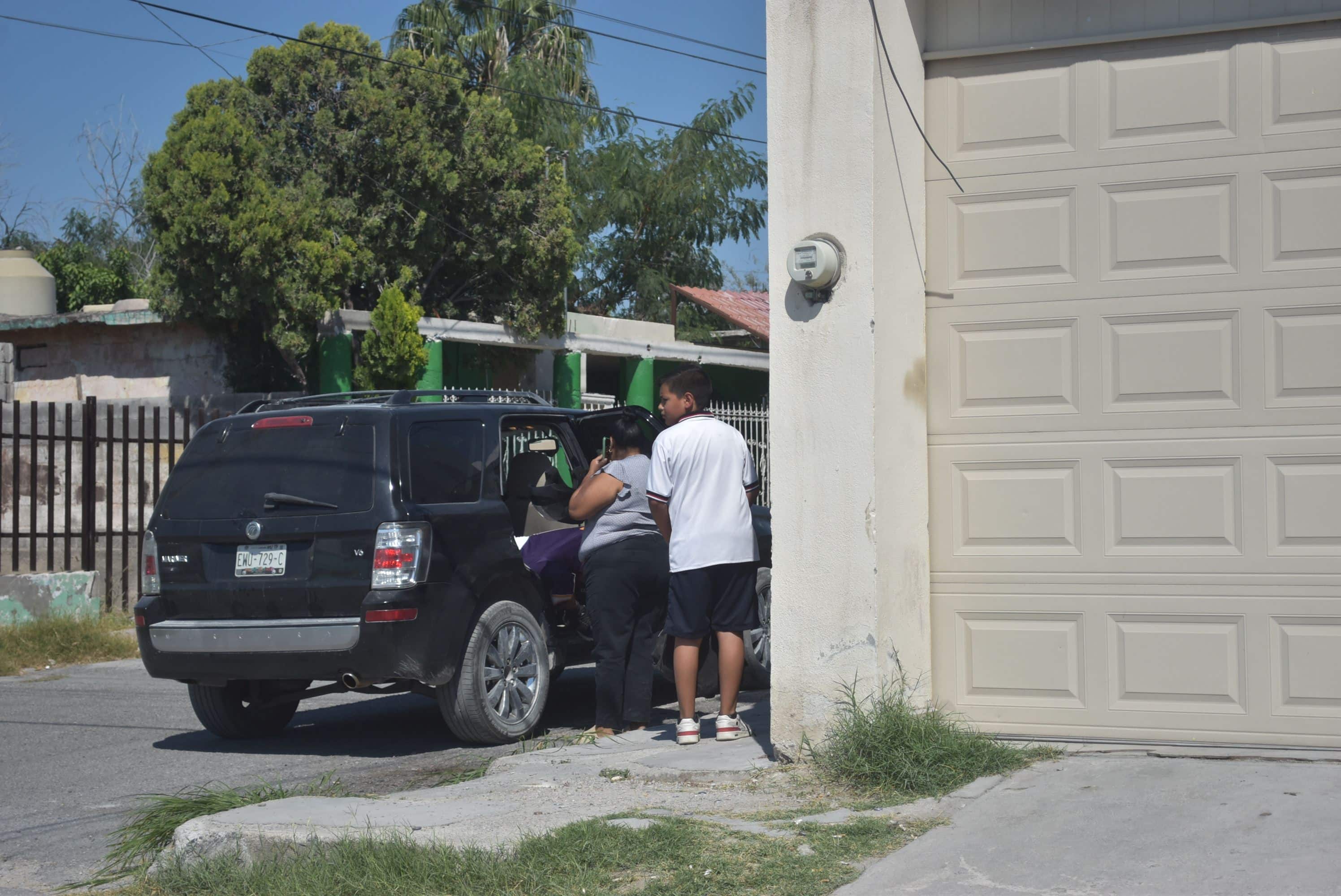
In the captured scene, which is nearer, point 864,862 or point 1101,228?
point 864,862

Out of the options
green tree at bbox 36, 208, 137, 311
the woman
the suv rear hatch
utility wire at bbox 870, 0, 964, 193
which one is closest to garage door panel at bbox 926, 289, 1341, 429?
utility wire at bbox 870, 0, 964, 193

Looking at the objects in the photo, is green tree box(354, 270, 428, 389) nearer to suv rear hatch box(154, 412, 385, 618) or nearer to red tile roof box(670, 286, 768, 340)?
suv rear hatch box(154, 412, 385, 618)

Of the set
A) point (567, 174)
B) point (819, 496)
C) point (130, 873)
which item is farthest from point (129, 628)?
point (567, 174)

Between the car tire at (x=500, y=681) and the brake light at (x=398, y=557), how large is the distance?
0.53 metres

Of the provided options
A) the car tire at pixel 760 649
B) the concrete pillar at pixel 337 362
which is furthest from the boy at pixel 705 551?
the concrete pillar at pixel 337 362

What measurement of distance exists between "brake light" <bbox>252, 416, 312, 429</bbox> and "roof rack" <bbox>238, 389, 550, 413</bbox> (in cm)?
26

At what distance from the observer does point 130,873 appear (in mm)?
→ 5090

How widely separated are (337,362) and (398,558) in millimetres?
13399

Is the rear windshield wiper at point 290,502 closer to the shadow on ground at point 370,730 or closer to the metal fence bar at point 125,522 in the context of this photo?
the shadow on ground at point 370,730

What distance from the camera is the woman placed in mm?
7188

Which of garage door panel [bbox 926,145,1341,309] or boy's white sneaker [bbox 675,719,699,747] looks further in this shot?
boy's white sneaker [bbox 675,719,699,747]

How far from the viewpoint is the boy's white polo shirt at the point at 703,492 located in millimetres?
6547

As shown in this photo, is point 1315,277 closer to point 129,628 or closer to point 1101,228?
point 1101,228

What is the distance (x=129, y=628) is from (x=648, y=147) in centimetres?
2720
